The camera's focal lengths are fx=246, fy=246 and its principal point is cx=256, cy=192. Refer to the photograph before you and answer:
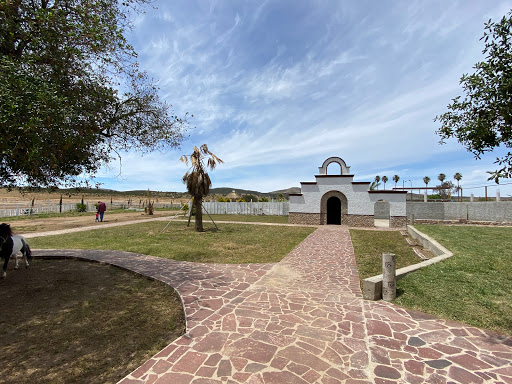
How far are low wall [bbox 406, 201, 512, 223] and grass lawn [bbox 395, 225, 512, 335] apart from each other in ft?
50.9

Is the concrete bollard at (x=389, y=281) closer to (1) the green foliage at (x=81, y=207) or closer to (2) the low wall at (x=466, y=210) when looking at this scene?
(2) the low wall at (x=466, y=210)

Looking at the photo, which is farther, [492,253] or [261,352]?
[492,253]

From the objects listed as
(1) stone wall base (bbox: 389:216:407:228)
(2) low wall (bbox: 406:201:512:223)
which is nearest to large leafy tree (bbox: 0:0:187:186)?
(1) stone wall base (bbox: 389:216:407:228)

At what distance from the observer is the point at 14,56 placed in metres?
4.16

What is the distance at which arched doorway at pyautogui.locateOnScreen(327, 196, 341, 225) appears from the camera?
23225mm

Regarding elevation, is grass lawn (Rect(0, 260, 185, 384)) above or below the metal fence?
below

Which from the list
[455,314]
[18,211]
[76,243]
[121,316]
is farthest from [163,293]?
[18,211]

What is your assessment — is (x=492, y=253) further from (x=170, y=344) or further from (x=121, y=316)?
(x=121, y=316)

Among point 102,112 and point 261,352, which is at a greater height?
point 102,112

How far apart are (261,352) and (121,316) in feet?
8.75

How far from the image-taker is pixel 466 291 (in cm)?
501

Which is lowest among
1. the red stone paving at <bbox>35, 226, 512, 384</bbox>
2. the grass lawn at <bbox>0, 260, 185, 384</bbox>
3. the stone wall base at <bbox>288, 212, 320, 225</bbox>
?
the grass lawn at <bbox>0, 260, 185, 384</bbox>

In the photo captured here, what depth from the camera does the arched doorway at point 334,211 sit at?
914 inches

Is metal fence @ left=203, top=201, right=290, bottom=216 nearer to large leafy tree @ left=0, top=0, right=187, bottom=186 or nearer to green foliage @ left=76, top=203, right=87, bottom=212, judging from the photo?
green foliage @ left=76, top=203, right=87, bottom=212
